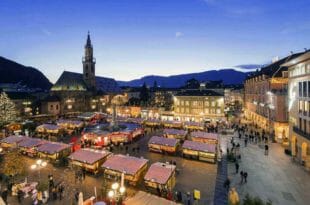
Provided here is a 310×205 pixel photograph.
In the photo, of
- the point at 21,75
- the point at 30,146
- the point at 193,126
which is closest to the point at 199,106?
the point at 193,126

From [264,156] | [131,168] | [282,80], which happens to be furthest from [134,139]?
[282,80]

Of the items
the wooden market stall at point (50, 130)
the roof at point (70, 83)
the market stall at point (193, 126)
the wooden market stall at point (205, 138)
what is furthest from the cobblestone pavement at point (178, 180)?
the roof at point (70, 83)

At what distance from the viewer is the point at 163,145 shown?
97.6ft

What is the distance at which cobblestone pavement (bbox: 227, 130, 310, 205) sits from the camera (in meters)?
18.0

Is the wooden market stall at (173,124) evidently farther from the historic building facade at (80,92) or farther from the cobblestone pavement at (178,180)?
the historic building facade at (80,92)

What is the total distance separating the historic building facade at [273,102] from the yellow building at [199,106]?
9.19 metres

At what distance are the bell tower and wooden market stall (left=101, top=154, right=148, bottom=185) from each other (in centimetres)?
6785

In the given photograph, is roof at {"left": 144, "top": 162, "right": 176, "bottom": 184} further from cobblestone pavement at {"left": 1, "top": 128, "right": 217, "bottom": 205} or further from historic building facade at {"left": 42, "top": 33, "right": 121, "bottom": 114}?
historic building facade at {"left": 42, "top": 33, "right": 121, "bottom": 114}

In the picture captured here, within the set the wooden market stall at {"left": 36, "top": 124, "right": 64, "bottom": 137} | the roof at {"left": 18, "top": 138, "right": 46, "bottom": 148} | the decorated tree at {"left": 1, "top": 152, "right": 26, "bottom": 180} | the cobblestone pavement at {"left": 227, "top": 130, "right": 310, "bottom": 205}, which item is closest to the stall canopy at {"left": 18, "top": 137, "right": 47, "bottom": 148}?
the roof at {"left": 18, "top": 138, "right": 46, "bottom": 148}

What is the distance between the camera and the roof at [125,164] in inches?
794

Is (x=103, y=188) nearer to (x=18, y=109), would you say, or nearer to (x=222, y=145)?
(x=222, y=145)

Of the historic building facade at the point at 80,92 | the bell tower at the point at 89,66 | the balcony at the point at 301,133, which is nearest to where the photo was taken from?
the balcony at the point at 301,133

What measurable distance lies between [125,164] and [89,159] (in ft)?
15.2

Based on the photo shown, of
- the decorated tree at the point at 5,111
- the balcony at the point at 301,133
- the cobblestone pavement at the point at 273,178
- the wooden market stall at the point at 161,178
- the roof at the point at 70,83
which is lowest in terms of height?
the cobblestone pavement at the point at 273,178
